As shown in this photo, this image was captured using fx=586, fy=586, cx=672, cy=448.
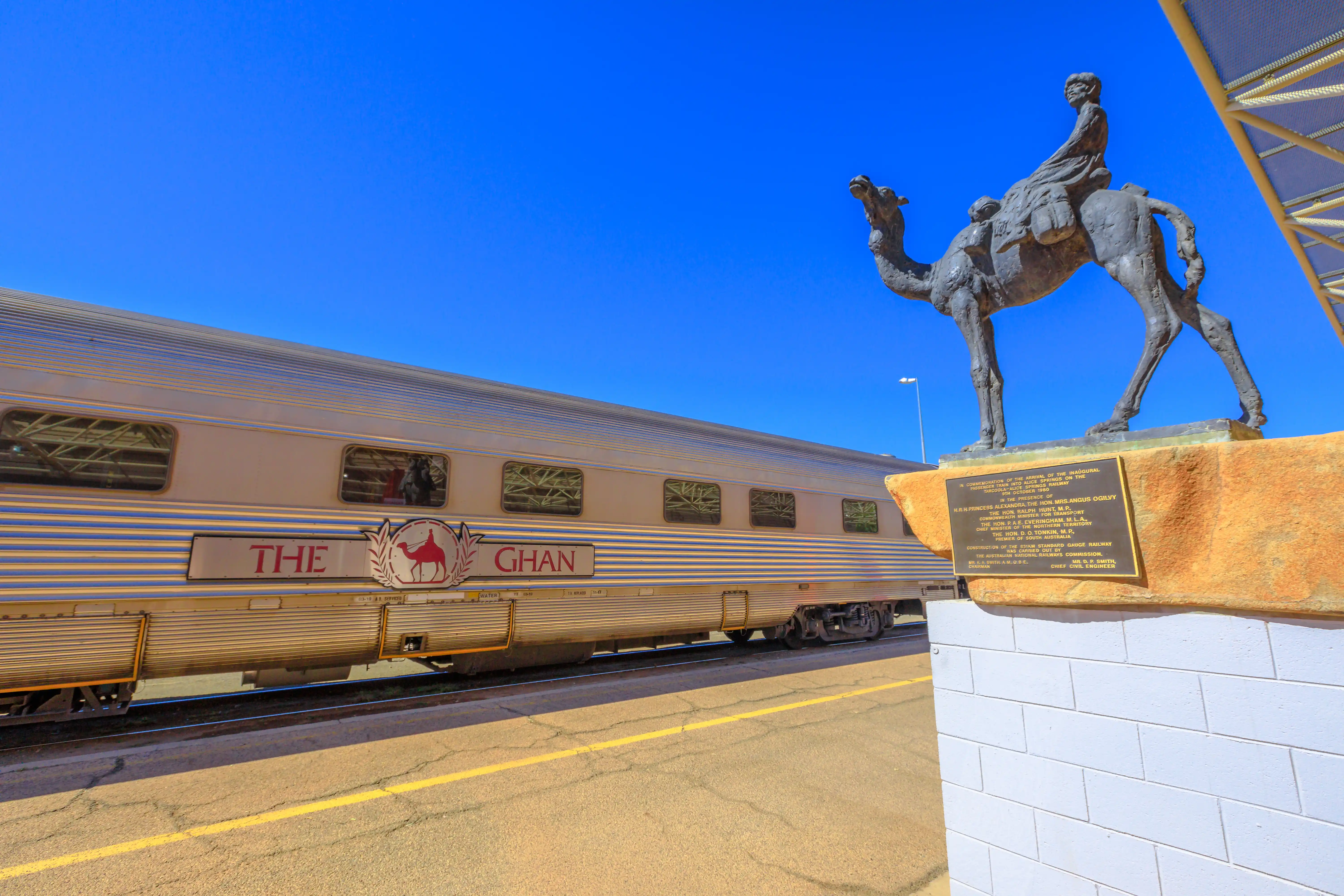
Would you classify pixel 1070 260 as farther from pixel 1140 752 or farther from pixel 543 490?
pixel 543 490

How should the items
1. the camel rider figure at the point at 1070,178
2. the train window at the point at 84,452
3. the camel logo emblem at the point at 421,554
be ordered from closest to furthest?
1. the camel rider figure at the point at 1070,178
2. the train window at the point at 84,452
3. the camel logo emblem at the point at 421,554

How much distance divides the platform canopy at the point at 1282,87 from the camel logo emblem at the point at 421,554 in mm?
7463

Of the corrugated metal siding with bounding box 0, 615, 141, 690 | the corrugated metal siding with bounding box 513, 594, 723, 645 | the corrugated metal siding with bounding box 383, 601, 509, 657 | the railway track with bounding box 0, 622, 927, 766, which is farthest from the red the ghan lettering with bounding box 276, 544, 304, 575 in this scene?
the corrugated metal siding with bounding box 513, 594, 723, 645

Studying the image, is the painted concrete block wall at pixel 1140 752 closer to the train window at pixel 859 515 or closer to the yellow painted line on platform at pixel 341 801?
the yellow painted line on platform at pixel 341 801

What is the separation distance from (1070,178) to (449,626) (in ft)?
22.4

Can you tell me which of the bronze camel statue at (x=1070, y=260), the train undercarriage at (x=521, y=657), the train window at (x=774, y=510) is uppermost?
the bronze camel statue at (x=1070, y=260)

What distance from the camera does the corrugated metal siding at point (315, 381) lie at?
5145 mm

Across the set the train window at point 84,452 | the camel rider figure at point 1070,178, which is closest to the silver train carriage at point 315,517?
the train window at point 84,452

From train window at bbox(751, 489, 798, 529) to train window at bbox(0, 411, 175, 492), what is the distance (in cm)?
732

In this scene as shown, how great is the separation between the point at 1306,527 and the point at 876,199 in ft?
9.09

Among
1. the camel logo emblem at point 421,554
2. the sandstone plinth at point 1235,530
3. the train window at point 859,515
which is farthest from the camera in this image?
the train window at point 859,515

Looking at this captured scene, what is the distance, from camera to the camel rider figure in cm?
313

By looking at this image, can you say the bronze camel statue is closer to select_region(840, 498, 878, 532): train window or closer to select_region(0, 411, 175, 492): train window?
select_region(0, 411, 175, 492): train window

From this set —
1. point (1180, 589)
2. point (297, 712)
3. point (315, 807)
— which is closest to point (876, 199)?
point (1180, 589)
